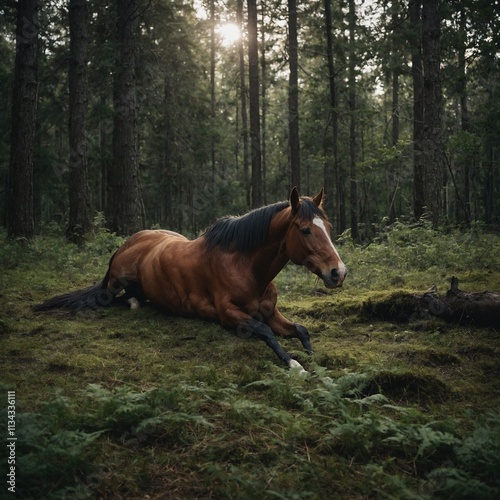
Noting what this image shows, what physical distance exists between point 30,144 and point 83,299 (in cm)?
767

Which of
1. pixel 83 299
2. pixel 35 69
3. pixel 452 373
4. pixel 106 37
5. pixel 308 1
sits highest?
pixel 308 1

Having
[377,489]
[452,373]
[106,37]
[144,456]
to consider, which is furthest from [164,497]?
[106,37]

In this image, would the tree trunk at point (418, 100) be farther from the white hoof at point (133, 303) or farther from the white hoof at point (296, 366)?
the white hoof at point (296, 366)

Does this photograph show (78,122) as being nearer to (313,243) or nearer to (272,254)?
(272,254)

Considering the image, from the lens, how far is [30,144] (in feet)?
41.4

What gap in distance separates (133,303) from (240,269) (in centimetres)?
231

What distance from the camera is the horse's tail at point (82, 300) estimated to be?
6725 millimetres

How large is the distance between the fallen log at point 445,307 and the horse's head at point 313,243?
71.8 inches

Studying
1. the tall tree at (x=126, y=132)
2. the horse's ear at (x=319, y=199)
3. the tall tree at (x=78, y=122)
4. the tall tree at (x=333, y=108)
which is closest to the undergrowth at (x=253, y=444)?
the horse's ear at (x=319, y=199)

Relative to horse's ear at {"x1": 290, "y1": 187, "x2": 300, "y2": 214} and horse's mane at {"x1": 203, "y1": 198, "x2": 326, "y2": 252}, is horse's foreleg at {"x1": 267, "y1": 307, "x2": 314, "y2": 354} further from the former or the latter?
horse's ear at {"x1": 290, "y1": 187, "x2": 300, "y2": 214}

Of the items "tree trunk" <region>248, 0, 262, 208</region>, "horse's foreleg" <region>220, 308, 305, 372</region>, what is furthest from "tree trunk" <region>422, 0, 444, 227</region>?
"horse's foreleg" <region>220, 308, 305, 372</region>

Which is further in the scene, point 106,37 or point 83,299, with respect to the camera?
point 106,37

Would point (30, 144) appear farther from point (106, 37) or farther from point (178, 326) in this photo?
point (178, 326)

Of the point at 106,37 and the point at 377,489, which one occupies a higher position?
the point at 106,37
